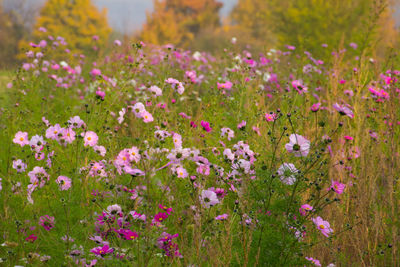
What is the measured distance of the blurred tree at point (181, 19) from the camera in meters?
28.0

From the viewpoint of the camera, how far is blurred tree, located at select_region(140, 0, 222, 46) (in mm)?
27969

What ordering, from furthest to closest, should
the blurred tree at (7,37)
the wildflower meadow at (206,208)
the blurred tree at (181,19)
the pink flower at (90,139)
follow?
the blurred tree at (181,19) < the blurred tree at (7,37) < the pink flower at (90,139) < the wildflower meadow at (206,208)

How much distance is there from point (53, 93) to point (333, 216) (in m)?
5.00

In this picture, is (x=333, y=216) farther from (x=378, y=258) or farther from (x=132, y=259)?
(x=132, y=259)

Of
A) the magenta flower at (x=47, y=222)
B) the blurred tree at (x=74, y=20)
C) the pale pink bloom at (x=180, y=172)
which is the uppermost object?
the blurred tree at (x=74, y=20)

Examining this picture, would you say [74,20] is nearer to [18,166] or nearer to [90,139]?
[18,166]

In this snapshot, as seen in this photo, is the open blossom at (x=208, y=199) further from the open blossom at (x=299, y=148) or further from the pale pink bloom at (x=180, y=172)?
the open blossom at (x=299, y=148)

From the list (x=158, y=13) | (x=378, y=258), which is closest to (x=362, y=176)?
(x=378, y=258)

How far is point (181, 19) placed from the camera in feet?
108

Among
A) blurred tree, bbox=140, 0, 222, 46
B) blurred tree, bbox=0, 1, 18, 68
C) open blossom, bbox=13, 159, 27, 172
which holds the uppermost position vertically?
blurred tree, bbox=140, 0, 222, 46

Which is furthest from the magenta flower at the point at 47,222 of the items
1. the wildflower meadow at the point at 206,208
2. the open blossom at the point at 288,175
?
the open blossom at the point at 288,175

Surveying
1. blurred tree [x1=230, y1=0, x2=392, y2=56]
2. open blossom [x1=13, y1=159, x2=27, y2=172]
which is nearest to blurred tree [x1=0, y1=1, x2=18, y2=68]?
blurred tree [x1=230, y1=0, x2=392, y2=56]

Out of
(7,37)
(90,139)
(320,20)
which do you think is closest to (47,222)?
(90,139)

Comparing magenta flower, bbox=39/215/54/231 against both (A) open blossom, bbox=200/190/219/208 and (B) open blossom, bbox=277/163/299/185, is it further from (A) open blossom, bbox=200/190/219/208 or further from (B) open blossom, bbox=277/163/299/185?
(B) open blossom, bbox=277/163/299/185
